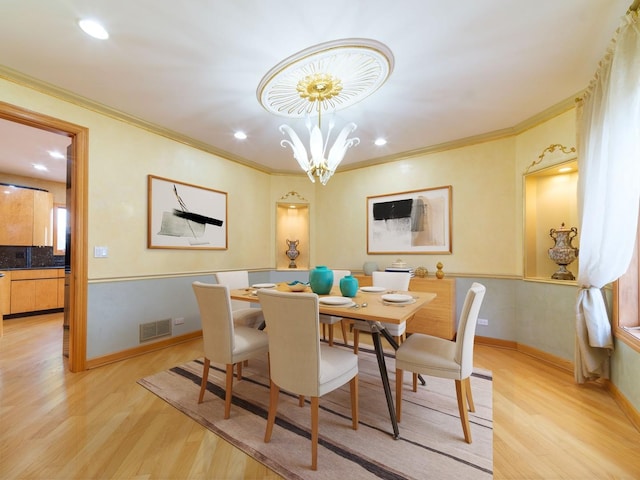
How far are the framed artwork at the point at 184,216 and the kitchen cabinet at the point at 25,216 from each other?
388 cm

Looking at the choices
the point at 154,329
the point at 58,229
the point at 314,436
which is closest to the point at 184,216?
the point at 154,329

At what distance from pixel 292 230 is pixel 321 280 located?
292cm

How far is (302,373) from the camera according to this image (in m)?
1.48

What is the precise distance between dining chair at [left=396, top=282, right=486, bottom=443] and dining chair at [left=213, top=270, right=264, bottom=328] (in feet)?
4.47

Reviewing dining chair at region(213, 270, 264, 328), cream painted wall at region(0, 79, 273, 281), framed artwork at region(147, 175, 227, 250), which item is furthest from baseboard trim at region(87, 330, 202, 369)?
framed artwork at region(147, 175, 227, 250)

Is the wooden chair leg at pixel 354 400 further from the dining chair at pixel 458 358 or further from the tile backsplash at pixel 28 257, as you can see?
the tile backsplash at pixel 28 257

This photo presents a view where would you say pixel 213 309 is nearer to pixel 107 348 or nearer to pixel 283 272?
pixel 107 348

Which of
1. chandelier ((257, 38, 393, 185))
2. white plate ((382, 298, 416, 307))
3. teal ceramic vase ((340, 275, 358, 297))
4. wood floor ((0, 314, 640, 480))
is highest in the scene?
chandelier ((257, 38, 393, 185))

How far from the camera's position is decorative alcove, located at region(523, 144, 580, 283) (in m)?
2.85

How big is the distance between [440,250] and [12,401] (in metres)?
4.38

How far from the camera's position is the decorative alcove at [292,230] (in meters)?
4.74

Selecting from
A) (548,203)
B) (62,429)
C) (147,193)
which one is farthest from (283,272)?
(548,203)

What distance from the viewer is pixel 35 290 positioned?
4789 millimetres

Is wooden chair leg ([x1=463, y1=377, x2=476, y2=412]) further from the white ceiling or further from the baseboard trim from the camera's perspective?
the baseboard trim
